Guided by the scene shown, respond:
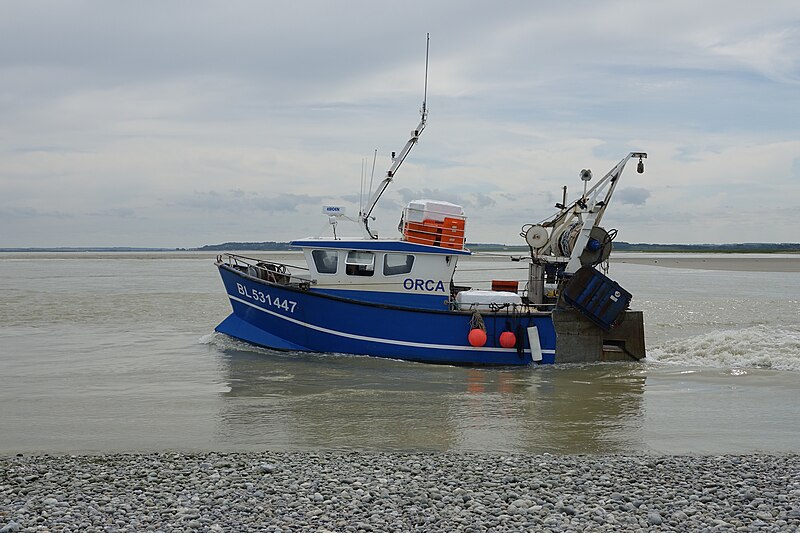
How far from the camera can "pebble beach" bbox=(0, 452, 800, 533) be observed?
18.2ft

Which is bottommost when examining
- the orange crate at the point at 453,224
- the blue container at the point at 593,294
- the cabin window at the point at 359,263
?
the blue container at the point at 593,294

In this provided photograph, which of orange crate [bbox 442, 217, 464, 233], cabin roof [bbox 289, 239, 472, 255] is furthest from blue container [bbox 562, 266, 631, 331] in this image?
orange crate [bbox 442, 217, 464, 233]

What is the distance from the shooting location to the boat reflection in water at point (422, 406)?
854 cm

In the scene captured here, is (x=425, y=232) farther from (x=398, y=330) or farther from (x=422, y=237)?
(x=398, y=330)

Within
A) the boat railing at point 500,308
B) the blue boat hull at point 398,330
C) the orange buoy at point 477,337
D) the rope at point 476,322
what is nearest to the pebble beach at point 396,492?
the orange buoy at point 477,337

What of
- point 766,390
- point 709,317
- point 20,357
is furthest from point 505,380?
point 709,317

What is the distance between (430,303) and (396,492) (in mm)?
8125

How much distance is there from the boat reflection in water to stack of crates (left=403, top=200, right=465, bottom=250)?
235 centimetres

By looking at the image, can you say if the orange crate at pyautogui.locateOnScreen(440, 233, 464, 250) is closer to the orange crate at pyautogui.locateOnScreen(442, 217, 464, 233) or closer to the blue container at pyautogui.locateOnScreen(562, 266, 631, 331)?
the orange crate at pyautogui.locateOnScreen(442, 217, 464, 233)

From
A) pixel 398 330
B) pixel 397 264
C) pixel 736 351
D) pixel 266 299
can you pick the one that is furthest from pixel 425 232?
pixel 736 351

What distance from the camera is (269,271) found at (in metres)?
14.3

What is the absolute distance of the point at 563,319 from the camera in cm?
1404

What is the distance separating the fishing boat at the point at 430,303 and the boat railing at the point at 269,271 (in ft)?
0.25

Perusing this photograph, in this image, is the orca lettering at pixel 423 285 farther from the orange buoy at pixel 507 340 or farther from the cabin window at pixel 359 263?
the orange buoy at pixel 507 340
